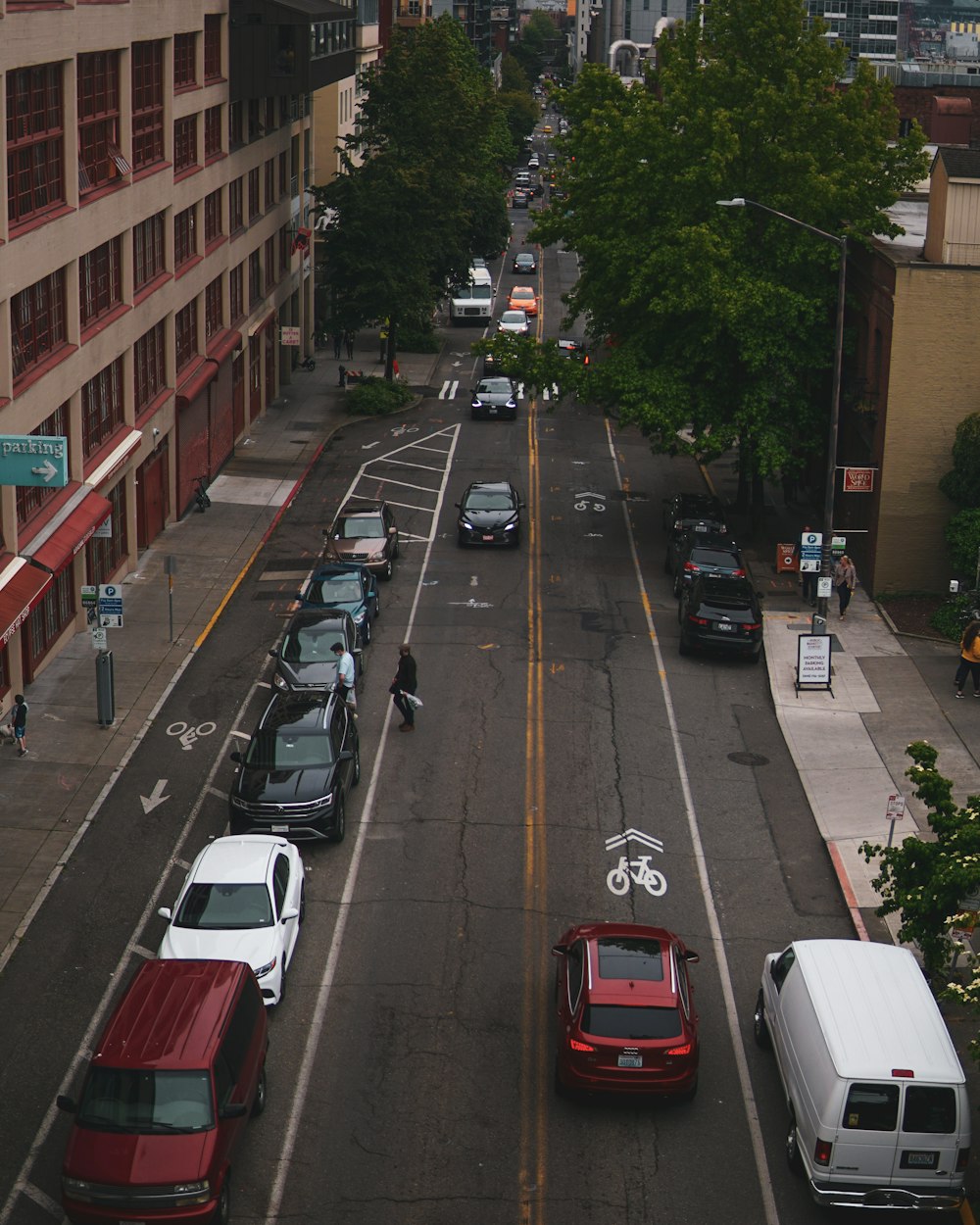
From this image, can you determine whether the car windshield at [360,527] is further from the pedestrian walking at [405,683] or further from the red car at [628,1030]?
the red car at [628,1030]

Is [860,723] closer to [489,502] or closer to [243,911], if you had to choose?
[243,911]

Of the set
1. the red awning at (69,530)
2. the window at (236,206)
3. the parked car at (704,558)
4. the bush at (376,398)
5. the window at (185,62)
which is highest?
the window at (185,62)

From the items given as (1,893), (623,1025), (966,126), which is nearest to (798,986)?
(623,1025)

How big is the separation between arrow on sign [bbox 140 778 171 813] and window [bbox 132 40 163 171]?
18.7 metres

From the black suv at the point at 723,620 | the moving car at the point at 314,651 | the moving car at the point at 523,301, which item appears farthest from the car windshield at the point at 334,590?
the moving car at the point at 523,301

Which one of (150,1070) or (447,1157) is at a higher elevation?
(150,1070)

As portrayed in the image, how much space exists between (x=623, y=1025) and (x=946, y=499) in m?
23.8

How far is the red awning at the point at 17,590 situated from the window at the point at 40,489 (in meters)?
1.24

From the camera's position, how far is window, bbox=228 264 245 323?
53.9m

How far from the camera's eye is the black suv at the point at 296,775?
25.1 meters

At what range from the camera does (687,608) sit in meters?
35.6

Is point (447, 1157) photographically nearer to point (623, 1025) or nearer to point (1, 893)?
point (623, 1025)

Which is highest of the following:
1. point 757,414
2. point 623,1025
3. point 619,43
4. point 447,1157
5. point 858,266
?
point 619,43

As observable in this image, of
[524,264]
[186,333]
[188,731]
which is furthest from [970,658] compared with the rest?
[524,264]
